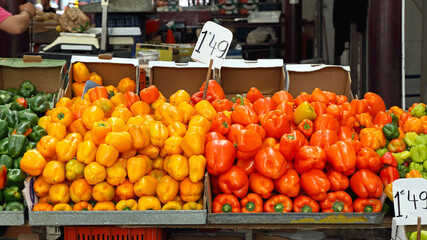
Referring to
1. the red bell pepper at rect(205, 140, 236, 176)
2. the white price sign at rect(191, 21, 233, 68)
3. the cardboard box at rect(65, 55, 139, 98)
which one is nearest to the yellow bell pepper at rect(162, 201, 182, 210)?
the red bell pepper at rect(205, 140, 236, 176)

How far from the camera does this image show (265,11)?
10.4m

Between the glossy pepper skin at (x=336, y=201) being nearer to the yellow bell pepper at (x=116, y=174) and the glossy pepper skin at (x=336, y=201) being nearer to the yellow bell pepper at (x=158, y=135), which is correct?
the yellow bell pepper at (x=158, y=135)

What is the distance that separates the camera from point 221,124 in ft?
9.37

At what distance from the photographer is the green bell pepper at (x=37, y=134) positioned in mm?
2945

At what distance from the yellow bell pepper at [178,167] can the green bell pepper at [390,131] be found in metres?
1.14

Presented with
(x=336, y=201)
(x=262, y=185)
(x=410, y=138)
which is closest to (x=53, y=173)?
(x=262, y=185)

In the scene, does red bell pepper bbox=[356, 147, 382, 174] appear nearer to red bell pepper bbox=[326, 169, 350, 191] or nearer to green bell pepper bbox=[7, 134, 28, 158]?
red bell pepper bbox=[326, 169, 350, 191]

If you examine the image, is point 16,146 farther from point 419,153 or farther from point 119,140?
point 419,153

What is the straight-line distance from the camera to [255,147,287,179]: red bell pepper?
2.63m

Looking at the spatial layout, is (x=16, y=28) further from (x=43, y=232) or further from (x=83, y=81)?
(x=43, y=232)

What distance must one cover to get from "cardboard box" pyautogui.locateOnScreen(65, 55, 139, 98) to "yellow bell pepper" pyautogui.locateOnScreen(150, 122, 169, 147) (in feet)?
3.92

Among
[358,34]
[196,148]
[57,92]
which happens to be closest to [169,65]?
[57,92]

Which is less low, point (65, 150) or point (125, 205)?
point (65, 150)

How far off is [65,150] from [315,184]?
128cm
